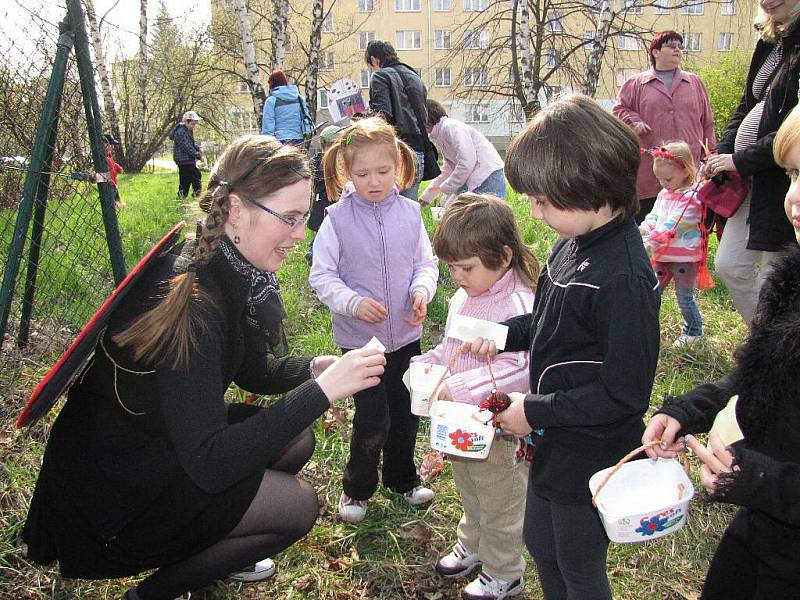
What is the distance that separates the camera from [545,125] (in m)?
1.44

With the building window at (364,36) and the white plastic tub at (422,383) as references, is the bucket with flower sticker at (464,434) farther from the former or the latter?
the building window at (364,36)

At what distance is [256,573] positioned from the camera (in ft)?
7.16

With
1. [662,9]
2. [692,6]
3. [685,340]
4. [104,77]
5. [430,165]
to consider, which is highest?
[662,9]

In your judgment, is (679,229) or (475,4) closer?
(679,229)

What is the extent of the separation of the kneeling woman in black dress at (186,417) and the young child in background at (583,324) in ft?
1.76

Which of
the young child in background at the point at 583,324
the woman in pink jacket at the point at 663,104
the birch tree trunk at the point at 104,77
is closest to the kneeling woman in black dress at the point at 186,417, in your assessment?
the young child in background at the point at 583,324

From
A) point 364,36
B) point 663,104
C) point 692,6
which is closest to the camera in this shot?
point 663,104

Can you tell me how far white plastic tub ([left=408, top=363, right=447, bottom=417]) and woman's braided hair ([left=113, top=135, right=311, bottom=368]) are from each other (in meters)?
0.66

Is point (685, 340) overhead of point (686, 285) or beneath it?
beneath

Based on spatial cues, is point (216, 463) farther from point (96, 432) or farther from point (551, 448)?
point (551, 448)

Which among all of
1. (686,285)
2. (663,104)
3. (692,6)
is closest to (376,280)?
(686,285)

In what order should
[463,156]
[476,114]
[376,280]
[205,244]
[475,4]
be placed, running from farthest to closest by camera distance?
[475,4] < [476,114] < [463,156] < [376,280] < [205,244]

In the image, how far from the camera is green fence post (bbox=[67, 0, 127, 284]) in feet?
9.29

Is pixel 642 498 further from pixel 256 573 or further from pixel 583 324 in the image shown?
pixel 256 573
